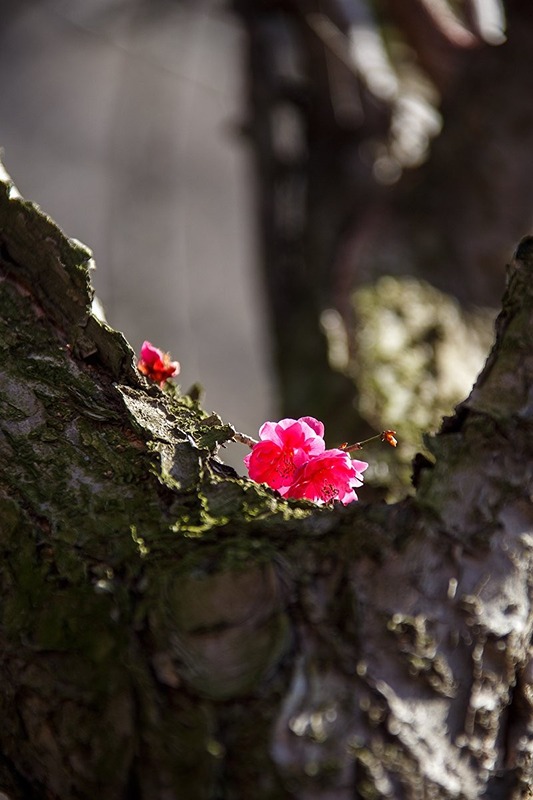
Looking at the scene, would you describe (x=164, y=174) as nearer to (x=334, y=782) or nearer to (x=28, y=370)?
(x=28, y=370)

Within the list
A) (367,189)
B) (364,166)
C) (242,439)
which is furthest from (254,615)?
(364,166)

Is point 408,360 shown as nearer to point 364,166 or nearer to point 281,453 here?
point 364,166

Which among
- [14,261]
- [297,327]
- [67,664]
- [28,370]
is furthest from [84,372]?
[297,327]

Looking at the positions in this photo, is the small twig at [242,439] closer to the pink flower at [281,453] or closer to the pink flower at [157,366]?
the pink flower at [281,453]

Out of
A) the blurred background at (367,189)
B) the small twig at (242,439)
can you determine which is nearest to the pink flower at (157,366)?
the small twig at (242,439)

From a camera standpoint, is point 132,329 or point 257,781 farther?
point 132,329

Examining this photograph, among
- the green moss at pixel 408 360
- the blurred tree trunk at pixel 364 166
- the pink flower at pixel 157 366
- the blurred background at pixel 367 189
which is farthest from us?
the blurred tree trunk at pixel 364 166
